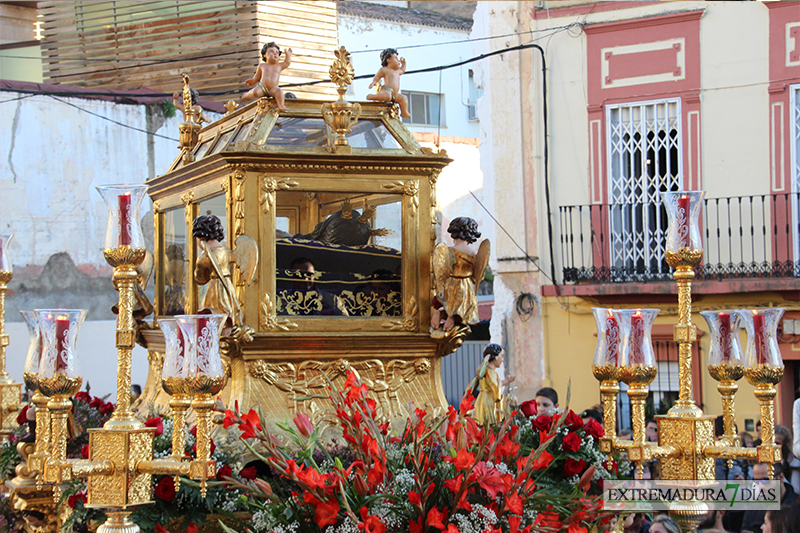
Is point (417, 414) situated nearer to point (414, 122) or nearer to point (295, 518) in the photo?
point (295, 518)

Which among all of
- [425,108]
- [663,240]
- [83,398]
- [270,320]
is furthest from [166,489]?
[425,108]

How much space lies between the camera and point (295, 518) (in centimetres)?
264

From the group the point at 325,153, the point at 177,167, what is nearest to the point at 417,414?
the point at 325,153

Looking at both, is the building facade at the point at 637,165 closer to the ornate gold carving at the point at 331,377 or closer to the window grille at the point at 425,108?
the ornate gold carving at the point at 331,377

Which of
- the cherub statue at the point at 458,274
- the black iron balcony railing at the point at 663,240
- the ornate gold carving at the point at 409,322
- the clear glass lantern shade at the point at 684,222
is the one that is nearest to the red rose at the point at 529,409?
the cherub statue at the point at 458,274

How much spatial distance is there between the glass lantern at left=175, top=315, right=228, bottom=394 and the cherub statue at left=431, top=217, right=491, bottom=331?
1.07 m

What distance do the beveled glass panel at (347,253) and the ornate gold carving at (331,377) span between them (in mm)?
189

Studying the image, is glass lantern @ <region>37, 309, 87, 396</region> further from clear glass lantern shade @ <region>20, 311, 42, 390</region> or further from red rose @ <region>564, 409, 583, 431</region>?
red rose @ <region>564, 409, 583, 431</region>

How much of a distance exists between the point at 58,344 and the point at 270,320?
29.6 inches

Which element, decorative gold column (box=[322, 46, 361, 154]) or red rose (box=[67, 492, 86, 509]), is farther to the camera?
decorative gold column (box=[322, 46, 361, 154])

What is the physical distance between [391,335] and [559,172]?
5.89 metres

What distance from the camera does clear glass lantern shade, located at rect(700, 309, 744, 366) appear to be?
3.35 meters

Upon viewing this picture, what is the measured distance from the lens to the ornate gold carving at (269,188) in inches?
140

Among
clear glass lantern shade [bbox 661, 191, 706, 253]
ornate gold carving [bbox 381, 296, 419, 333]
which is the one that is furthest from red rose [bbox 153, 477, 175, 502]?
clear glass lantern shade [bbox 661, 191, 706, 253]
